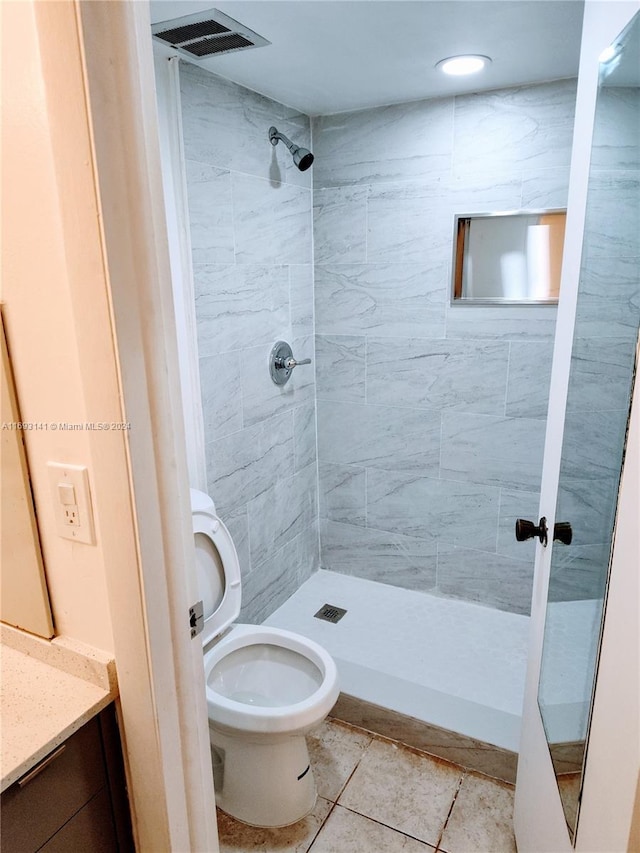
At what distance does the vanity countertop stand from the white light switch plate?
22cm

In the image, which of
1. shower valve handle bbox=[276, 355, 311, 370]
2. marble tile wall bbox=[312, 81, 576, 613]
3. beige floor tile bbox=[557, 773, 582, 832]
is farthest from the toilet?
marble tile wall bbox=[312, 81, 576, 613]

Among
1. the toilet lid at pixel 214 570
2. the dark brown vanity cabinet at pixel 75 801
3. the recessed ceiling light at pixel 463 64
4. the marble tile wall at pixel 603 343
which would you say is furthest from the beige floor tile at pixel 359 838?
the recessed ceiling light at pixel 463 64

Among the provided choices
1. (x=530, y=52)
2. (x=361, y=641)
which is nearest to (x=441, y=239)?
(x=530, y=52)

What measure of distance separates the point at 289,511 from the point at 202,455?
733mm

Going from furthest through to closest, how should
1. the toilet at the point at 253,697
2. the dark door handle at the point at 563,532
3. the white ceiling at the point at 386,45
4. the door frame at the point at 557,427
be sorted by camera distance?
the toilet at the point at 253,697
the white ceiling at the point at 386,45
the dark door handle at the point at 563,532
the door frame at the point at 557,427

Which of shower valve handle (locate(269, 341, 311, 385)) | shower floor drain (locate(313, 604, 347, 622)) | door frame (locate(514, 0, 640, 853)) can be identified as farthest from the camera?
shower floor drain (locate(313, 604, 347, 622))

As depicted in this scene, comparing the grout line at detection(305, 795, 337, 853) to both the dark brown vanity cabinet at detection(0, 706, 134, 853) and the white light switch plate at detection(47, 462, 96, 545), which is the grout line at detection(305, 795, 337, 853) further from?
the white light switch plate at detection(47, 462, 96, 545)

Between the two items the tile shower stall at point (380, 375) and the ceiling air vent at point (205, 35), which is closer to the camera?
the ceiling air vent at point (205, 35)

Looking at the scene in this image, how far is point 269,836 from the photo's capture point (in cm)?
168

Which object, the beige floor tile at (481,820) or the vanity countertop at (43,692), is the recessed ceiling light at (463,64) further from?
the beige floor tile at (481,820)

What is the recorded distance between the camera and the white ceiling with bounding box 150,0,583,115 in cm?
147

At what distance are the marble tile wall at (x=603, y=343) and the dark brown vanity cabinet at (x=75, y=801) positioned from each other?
0.93 m

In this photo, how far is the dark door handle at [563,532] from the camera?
1.23 metres

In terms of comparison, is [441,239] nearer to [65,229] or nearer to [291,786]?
[65,229]
